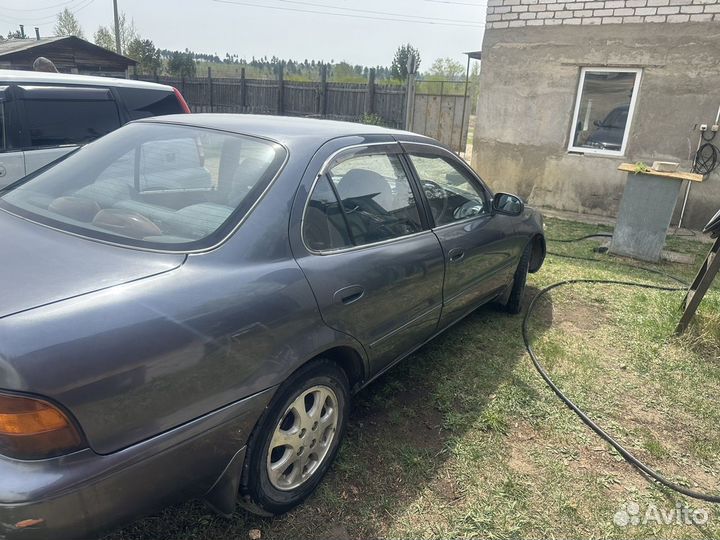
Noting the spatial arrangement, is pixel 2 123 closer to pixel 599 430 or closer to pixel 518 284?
pixel 518 284

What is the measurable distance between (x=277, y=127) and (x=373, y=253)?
2.61 feet

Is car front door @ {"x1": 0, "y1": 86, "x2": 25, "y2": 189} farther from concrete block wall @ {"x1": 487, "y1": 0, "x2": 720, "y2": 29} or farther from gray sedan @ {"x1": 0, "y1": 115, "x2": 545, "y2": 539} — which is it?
concrete block wall @ {"x1": 487, "y1": 0, "x2": 720, "y2": 29}

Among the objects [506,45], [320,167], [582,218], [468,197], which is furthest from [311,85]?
[320,167]

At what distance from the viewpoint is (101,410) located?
1521mm

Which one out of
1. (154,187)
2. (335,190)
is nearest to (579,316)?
(335,190)

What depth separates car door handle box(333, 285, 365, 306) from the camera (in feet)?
7.51

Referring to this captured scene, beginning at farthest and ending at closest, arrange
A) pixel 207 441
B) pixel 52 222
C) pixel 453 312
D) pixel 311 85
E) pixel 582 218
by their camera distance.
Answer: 1. pixel 311 85
2. pixel 582 218
3. pixel 453 312
4. pixel 52 222
5. pixel 207 441

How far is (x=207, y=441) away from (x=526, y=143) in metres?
8.60

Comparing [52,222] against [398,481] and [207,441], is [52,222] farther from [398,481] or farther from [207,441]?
[398,481]

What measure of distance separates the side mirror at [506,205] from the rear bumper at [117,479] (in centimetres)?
257

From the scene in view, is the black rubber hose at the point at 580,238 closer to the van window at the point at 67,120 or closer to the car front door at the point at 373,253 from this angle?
the car front door at the point at 373,253

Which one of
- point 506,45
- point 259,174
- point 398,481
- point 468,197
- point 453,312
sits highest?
point 506,45

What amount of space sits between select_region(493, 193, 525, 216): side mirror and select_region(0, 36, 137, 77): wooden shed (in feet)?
55.1

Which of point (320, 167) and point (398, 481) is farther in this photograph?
point (398, 481)
